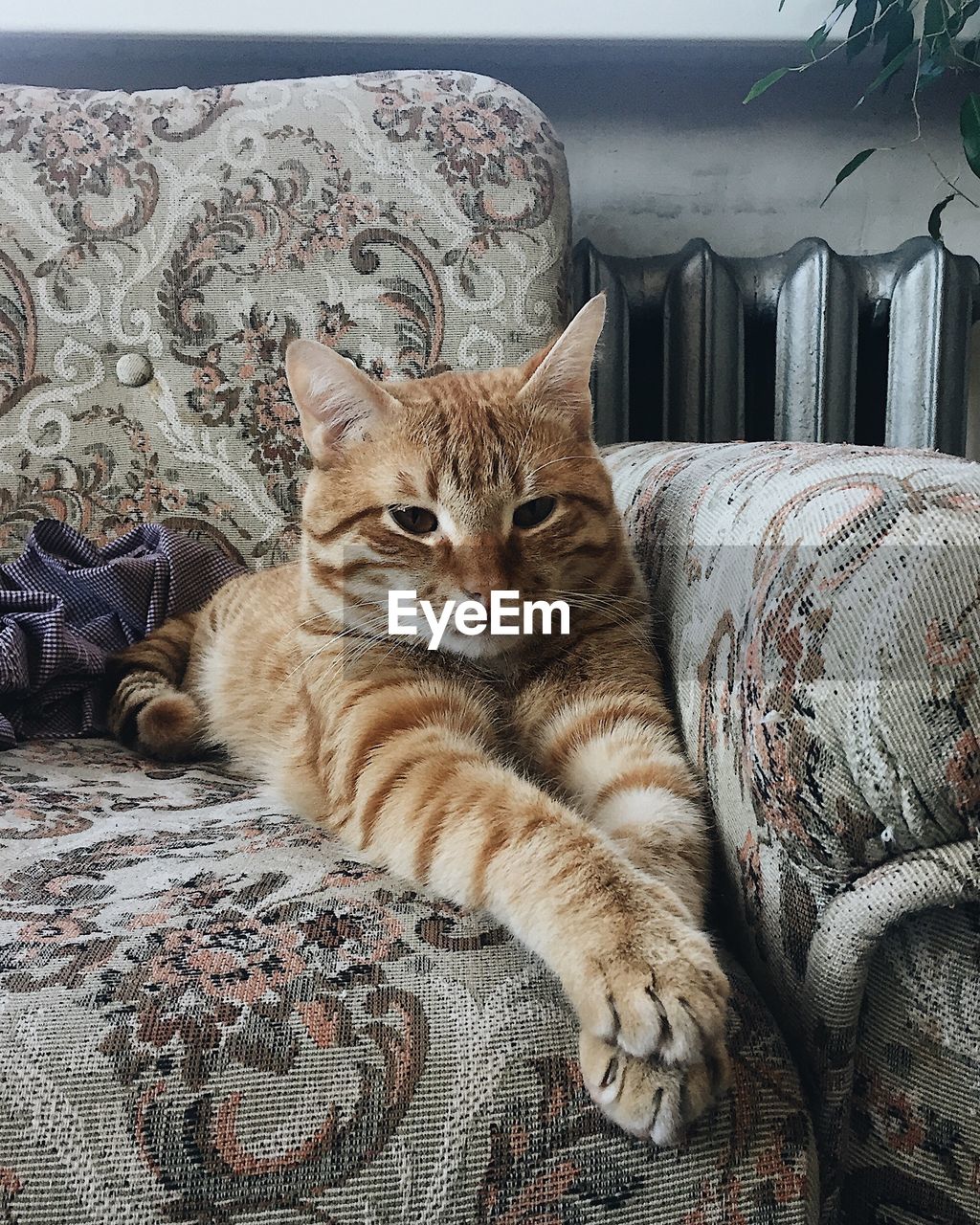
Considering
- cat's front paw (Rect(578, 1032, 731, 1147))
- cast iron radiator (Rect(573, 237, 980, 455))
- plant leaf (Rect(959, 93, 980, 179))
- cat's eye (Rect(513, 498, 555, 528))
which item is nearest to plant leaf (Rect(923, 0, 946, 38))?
plant leaf (Rect(959, 93, 980, 179))

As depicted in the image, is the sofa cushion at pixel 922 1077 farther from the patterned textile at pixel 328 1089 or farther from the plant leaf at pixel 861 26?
the plant leaf at pixel 861 26

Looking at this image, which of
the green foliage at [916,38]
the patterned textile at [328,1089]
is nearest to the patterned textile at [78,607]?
the patterned textile at [328,1089]

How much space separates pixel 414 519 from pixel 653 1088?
0.61 metres

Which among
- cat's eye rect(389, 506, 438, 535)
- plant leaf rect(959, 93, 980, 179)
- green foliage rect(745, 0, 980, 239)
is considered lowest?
cat's eye rect(389, 506, 438, 535)

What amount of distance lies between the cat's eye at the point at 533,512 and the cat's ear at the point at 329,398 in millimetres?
187

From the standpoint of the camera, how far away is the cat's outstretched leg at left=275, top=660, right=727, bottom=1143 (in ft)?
1.81

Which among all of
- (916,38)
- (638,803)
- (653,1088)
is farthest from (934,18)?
(653,1088)

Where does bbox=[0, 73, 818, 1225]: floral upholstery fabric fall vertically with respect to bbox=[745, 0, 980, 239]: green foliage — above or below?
below

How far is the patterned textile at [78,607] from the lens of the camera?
122 cm

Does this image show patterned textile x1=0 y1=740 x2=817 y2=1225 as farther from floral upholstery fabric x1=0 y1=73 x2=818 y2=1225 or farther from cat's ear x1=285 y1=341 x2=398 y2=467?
cat's ear x1=285 y1=341 x2=398 y2=467

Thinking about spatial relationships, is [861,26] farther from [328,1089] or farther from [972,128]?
[328,1089]

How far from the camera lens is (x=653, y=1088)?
0.52m
